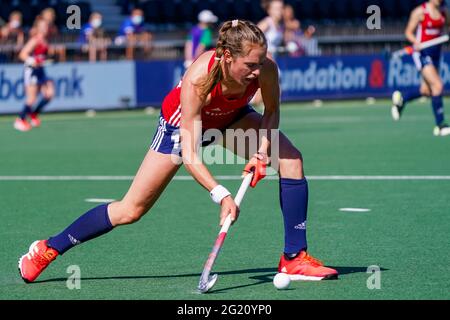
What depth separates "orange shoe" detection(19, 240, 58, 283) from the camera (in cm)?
692

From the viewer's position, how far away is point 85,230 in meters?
6.96

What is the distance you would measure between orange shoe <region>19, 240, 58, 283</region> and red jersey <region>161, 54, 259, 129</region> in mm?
1089

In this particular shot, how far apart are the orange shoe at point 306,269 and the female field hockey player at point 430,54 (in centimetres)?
988

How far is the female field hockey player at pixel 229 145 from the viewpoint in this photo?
6367 millimetres

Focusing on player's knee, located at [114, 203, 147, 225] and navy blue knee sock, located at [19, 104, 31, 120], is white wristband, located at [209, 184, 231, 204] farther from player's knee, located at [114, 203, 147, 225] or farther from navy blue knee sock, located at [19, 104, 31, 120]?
navy blue knee sock, located at [19, 104, 31, 120]

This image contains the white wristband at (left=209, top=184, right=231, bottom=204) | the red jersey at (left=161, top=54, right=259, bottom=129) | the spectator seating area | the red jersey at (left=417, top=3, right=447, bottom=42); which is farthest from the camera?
the spectator seating area

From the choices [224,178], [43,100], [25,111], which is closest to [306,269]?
[224,178]

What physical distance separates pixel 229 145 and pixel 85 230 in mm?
1032

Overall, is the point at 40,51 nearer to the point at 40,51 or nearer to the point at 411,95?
the point at 40,51
